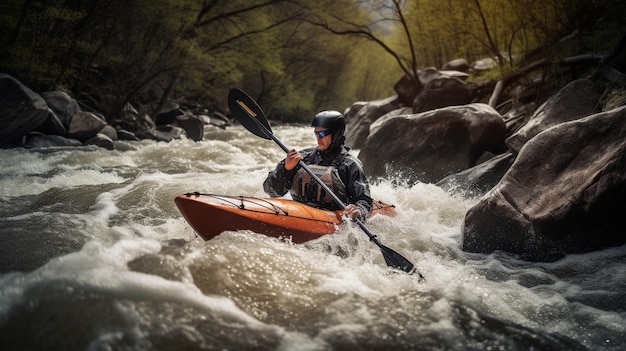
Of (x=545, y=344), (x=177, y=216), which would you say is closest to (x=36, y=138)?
(x=177, y=216)

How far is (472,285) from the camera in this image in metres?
2.90

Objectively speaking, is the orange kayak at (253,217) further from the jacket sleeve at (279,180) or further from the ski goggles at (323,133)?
the ski goggles at (323,133)

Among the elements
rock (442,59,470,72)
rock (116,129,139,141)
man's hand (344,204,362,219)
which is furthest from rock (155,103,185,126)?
man's hand (344,204,362,219)

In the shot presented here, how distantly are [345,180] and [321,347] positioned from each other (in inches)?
85.9

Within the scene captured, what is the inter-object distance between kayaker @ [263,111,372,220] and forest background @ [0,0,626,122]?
16.2 feet

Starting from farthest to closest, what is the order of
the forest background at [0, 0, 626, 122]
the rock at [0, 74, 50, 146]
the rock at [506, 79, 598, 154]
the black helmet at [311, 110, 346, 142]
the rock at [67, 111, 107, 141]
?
the rock at [67, 111, 107, 141] < the forest background at [0, 0, 626, 122] < the rock at [0, 74, 50, 146] < the rock at [506, 79, 598, 154] < the black helmet at [311, 110, 346, 142]

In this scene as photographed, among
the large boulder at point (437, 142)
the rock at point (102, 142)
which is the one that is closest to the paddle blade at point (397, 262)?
the large boulder at point (437, 142)

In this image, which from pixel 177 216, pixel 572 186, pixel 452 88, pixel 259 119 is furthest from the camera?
pixel 452 88

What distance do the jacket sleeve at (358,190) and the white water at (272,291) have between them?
24 cm

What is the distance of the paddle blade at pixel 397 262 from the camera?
3060 millimetres

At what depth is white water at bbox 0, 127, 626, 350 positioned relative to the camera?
191 cm

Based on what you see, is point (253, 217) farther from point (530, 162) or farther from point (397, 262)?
point (530, 162)

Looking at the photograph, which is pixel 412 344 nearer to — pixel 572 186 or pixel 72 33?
pixel 572 186

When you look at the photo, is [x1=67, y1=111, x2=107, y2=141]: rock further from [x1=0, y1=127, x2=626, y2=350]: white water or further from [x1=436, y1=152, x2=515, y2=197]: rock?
[x1=436, y1=152, x2=515, y2=197]: rock
